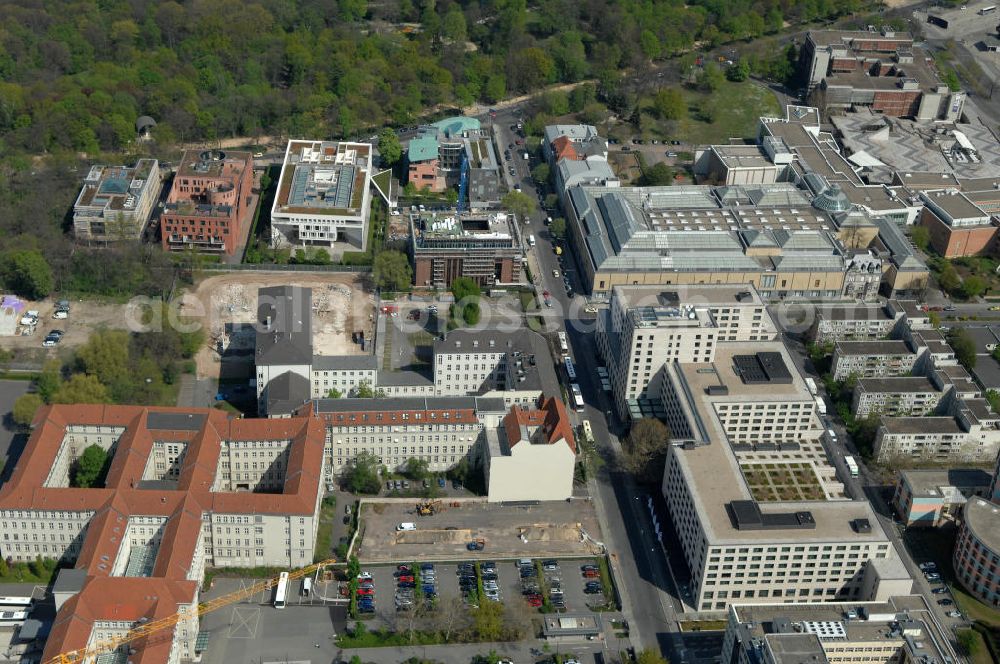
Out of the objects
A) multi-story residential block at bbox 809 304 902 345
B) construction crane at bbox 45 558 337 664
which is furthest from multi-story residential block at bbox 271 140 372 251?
construction crane at bbox 45 558 337 664

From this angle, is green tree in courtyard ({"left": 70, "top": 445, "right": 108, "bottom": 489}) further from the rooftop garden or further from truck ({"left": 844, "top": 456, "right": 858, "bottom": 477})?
truck ({"left": 844, "top": 456, "right": 858, "bottom": 477})

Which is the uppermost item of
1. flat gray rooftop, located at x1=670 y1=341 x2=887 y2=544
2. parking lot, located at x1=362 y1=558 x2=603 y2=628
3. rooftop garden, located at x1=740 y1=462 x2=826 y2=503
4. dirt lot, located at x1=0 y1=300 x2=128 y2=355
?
flat gray rooftop, located at x1=670 y1=341 x2=887 y2=544

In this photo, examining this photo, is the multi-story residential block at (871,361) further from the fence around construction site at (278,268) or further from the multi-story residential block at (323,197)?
the multi-story residential block at (323,197)

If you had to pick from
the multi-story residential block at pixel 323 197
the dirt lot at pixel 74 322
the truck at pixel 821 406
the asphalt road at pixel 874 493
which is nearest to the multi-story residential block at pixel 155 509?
the dirt lot at pixel 74 322

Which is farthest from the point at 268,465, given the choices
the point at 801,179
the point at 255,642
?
the point at 801,179

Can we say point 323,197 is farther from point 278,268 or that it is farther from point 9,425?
point 9,425

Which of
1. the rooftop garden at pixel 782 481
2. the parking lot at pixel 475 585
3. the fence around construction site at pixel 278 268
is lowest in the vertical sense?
the fence around construction site at pixel 278 268
